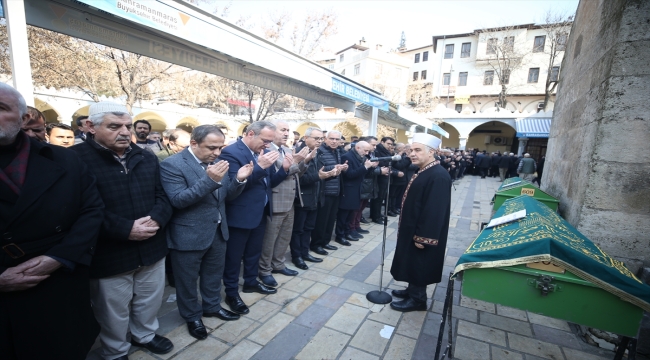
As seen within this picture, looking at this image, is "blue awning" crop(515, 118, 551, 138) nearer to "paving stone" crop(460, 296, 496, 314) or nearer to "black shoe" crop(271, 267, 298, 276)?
"paving stone" crop(460, 296, 496, 314)

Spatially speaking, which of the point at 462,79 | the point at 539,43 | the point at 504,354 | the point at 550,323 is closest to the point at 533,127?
the point at 539,43

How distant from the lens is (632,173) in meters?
2.96

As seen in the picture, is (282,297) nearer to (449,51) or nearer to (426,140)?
(426,140)

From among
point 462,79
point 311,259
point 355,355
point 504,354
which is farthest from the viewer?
point 462,79

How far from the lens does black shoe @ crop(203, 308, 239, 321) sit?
288cm

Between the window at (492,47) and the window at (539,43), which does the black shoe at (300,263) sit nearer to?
the window at (492,47)

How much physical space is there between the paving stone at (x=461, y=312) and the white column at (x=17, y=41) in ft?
15.4

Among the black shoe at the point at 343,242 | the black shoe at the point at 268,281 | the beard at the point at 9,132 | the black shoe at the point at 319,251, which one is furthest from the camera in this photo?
the black shoe at the point at 343,242

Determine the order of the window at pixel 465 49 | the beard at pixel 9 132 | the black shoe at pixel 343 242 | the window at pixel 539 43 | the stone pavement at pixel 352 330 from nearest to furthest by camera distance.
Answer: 1. the beard at pixel 9 132
2. the stone pavement at pixel 352 330
3. the black shoe at pixel 343 242
4. the window at pixel 539 43
5. the window at pixel 465 49

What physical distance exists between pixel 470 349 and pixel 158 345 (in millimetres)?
2718

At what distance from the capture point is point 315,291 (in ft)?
11.6

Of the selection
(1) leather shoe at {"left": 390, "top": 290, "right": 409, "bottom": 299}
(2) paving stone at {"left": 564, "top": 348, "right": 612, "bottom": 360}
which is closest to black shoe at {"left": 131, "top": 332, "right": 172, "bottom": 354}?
(1) leather shoe at {"left": 390, "top": 290, "right": 409, "bottom": 299}

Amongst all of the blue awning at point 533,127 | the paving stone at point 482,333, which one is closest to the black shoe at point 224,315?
the paving stone at point 482,333

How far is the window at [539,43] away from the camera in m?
28.4
